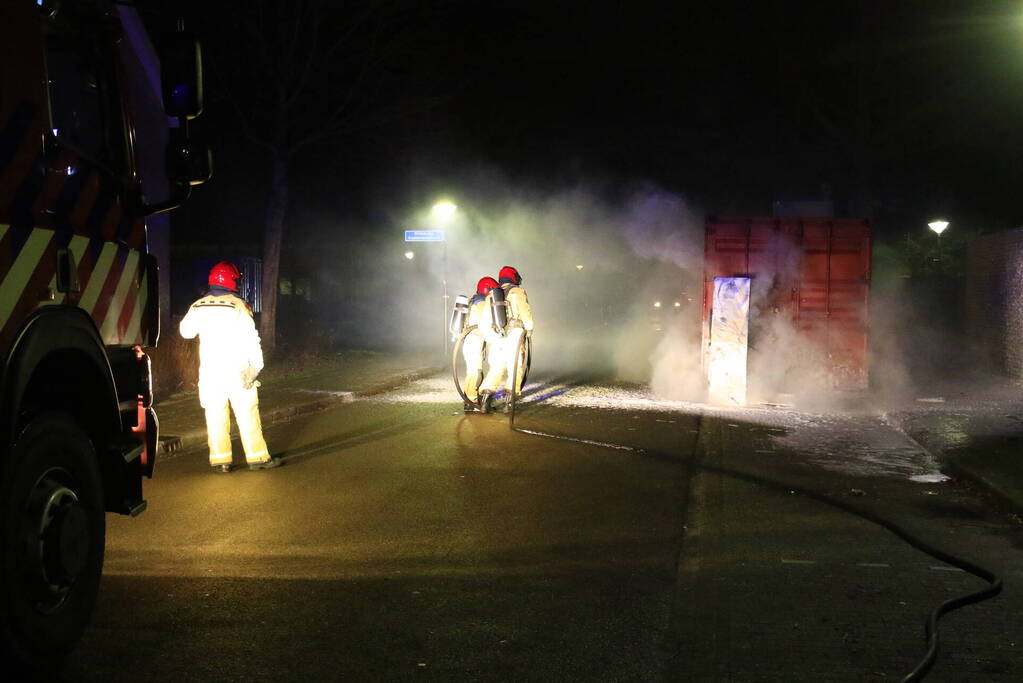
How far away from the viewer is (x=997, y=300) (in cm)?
1848

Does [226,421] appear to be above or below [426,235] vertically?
below

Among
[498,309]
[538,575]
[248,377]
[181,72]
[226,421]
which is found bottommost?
[538,575]

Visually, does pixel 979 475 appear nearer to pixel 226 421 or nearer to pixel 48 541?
pixel 226 421

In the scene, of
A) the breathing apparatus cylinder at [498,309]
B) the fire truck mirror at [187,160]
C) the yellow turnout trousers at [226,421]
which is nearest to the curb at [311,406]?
the yellow turnout trousers at [226,421]

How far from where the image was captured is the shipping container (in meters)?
14.8

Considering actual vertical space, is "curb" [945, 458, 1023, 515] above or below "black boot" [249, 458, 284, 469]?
above

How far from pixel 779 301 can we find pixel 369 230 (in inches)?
832

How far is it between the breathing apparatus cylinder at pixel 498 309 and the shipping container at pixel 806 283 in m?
4.25

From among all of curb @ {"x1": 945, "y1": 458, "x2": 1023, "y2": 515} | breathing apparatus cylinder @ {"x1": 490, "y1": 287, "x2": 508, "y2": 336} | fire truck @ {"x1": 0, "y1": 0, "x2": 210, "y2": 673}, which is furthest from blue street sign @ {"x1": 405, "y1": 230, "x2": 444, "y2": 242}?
fire truck @ {"x1": 0, "y1": 0, "x2": 210, "y2": 673}

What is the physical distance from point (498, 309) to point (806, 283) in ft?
18.9

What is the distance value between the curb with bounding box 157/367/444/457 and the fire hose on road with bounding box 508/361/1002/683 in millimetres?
3910

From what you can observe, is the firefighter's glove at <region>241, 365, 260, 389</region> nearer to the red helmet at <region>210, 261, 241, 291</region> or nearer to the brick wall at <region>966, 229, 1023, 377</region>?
the red helmet at <region>210, 261, 241, 291</region>

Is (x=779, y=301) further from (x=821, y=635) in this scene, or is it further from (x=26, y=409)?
(x=26, y=409)

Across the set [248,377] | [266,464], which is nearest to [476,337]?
[266,464]
